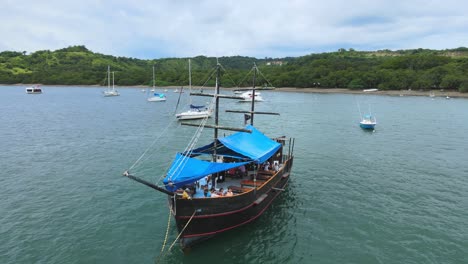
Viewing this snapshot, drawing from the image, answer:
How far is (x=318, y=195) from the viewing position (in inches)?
1204

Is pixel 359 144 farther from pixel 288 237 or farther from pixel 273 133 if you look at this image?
pixel 288 237

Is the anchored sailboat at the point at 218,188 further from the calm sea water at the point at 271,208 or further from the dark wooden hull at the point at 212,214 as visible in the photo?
the calm sea water at the point at 271,208

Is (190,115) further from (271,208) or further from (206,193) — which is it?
(206,193)

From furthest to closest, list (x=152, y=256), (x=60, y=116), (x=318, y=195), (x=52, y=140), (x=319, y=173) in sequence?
1. (x=60, y=116)
2. (x=52, y=140)
3. (x=319, y=173)
4. (x=318, y=195)
5. (x=152, y=256)

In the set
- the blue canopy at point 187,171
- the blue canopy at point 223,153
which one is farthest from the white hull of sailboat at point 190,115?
the blue canopy at point 187,171

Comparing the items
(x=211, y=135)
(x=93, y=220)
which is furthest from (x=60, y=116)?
(x=93, y=220)

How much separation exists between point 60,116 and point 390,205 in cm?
7933

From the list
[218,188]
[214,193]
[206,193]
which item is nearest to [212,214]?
[206,193]

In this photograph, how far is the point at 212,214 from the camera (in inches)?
813

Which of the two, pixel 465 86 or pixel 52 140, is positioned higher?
pixel 465 86

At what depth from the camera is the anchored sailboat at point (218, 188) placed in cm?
2000

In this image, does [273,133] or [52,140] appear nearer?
[52,140]

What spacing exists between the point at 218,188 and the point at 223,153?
433 cm

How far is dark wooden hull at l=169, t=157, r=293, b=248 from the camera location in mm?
19812
